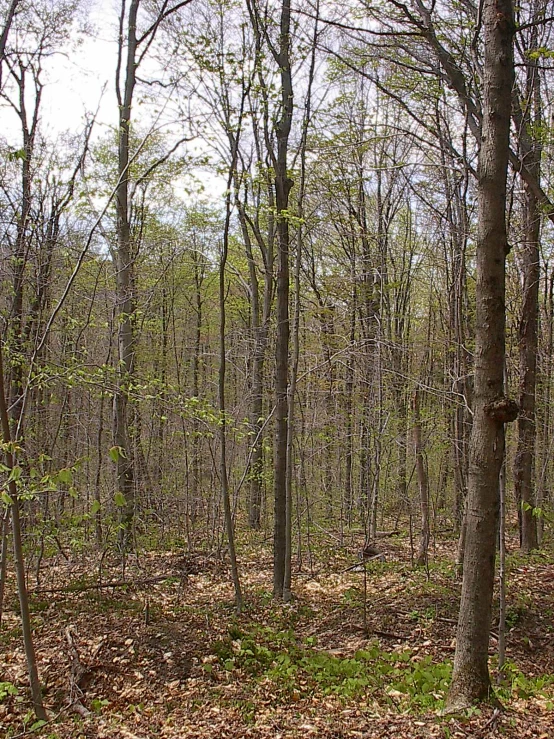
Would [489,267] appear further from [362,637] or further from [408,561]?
[408,561]

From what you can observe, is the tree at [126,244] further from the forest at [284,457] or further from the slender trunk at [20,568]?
the slender trunk at [20,568]

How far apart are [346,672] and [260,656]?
0.95 m

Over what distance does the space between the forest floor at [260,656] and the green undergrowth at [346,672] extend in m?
0.02

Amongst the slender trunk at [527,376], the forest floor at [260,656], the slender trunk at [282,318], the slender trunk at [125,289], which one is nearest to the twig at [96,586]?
the forest floor at [260,656]

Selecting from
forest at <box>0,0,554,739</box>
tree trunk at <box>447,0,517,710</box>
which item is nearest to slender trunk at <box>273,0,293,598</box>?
forest at <box>0,0,554,739</box>

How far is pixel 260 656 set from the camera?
17.9ft

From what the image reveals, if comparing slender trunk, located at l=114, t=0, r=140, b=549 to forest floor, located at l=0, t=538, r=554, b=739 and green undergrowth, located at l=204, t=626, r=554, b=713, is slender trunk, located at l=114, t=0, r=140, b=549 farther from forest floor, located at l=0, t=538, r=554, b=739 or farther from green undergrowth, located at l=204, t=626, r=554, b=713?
green undergrowth, located at l=204, t=626, r=554, b=713

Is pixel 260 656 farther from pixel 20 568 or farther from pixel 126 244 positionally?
pixel 126 244

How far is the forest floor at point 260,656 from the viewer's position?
405 centimetres

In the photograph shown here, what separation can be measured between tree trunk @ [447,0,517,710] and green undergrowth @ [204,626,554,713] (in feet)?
1.78

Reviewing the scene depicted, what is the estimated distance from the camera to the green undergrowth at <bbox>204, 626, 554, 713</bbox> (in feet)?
14.1

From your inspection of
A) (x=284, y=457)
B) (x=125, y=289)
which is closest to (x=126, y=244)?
(x=125, y=289)

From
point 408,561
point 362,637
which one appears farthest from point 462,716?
point 408,561

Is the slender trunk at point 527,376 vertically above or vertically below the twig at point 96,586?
above
